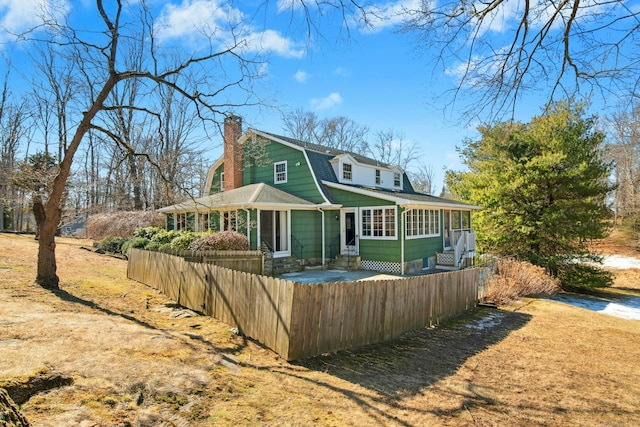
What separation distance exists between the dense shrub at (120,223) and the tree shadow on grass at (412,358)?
20.0m

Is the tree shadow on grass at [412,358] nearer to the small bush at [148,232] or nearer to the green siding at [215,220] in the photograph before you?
the green siding at [215,220]

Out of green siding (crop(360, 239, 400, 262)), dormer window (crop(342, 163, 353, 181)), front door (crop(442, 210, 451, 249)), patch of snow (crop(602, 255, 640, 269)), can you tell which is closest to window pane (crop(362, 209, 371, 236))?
green siding (crop(360, 239, 400, 262))

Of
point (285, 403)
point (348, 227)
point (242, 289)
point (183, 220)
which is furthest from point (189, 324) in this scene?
point (183, 220)

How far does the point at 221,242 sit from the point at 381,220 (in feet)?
23.5

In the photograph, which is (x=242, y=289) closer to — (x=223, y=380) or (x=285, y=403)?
(x=223, y=380)

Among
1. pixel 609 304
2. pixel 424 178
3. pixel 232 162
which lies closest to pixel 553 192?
pixel 609 304

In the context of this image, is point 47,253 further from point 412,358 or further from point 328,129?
point 328,129

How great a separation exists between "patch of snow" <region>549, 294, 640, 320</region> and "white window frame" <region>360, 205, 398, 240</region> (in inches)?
259

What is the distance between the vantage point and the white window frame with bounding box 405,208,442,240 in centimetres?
1591

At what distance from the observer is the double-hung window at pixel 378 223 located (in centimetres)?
1573

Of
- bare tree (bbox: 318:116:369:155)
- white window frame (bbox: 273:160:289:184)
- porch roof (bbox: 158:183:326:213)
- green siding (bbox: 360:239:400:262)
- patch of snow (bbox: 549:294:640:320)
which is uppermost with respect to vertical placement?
bare tree (bbox: 318:116:369:155)

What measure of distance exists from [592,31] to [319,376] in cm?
607

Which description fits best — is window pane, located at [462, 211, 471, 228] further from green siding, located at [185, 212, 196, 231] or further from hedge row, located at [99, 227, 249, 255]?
green siding, located at [185, 212, 196, 231]

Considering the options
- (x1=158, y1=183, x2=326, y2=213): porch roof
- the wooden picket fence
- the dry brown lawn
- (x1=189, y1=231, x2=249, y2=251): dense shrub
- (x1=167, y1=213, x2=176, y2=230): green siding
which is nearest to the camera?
the dry brown lawn
